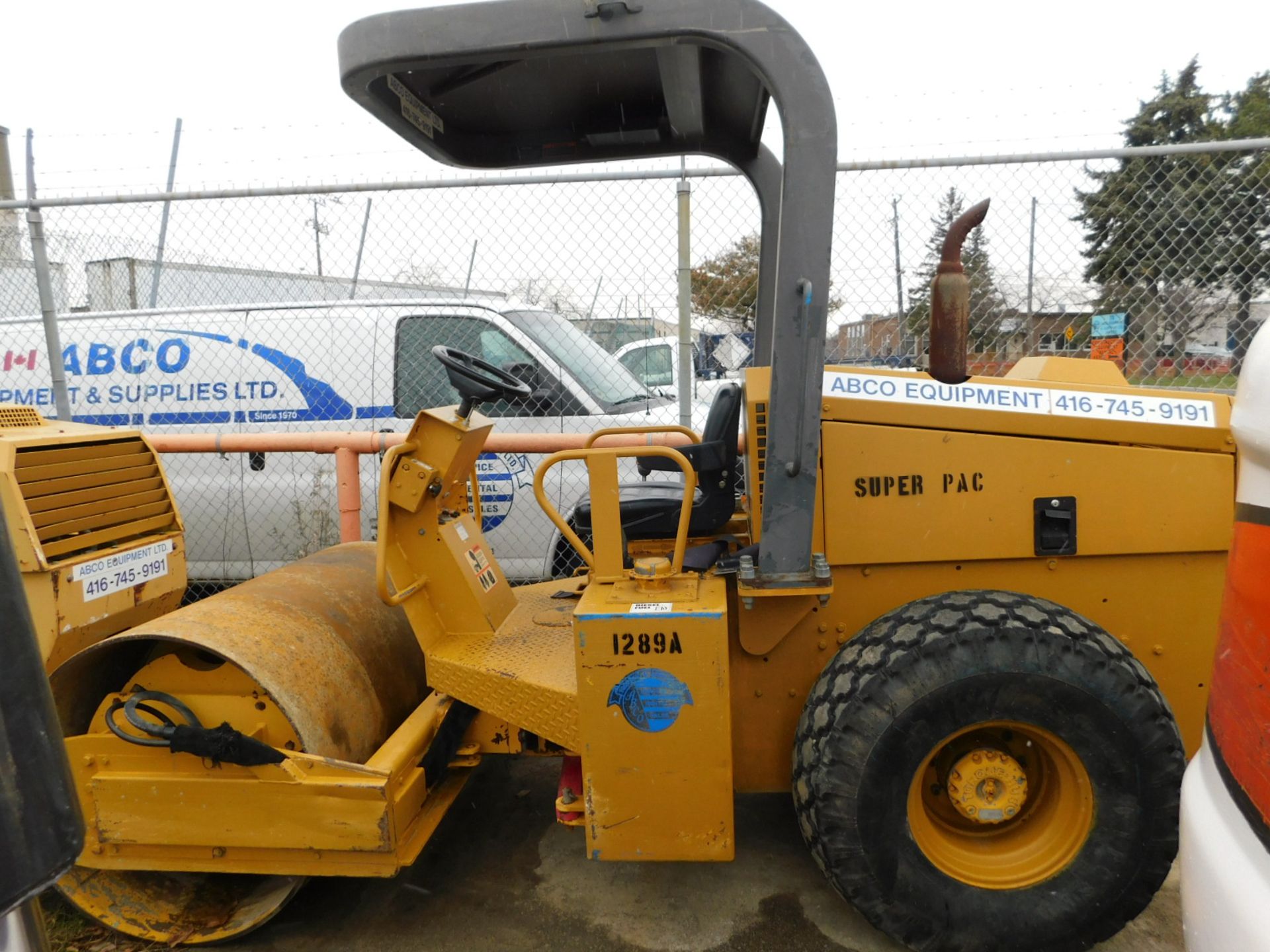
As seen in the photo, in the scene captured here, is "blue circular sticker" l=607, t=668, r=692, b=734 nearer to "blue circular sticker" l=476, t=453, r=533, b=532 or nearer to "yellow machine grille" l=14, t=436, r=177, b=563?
"yellow machine grille" l=14, t=436, r=177, b=563

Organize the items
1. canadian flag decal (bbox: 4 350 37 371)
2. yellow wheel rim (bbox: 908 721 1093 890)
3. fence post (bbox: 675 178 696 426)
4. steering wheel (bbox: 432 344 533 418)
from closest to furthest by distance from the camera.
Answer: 1. yellow wheel rim (bbox: 908 721 1093 890)
2. steering wheel (bbox: 432 344 533 418)
3. fence post (bbox: 675 178 696 426)
4. canadian flag decal (bbox: 4 350 37 371)

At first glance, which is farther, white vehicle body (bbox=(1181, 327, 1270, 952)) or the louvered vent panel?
the louvered vent panel

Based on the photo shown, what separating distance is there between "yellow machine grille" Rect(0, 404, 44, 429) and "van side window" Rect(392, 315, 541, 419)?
1939mm

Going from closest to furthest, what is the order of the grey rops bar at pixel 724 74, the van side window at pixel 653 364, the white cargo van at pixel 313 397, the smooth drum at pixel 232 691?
the grey rops bar at pixel 724 74 < the smooth drum at pixel 232 691 < the white cargo van at pixel 313 397 < the van side window at pixel 653 364

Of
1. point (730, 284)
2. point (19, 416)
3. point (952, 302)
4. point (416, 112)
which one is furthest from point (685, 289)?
point (19, 416)

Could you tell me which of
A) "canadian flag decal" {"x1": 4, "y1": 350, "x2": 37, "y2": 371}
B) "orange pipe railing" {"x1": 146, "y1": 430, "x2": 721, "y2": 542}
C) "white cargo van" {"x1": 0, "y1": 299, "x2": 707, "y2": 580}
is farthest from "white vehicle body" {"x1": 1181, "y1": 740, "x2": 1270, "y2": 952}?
"canadian flag decal" {"x1": 4, "y1": 350, "x2": 37, "y2": 371}

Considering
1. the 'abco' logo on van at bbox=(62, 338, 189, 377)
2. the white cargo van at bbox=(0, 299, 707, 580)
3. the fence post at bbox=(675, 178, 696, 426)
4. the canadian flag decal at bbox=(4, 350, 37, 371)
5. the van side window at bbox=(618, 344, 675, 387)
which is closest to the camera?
the fence post at bbox=(675, 178, 696, 426)

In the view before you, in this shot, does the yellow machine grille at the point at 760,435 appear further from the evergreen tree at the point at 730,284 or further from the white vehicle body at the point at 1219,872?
the evergreen tree at the point at 730,284

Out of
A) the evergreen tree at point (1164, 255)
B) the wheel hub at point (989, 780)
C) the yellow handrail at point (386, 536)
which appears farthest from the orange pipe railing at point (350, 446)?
the evergreen tree at point (1164, 255)

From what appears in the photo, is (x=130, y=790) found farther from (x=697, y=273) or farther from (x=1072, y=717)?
(x=697, y=273)

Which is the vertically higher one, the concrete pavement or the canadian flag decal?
the canadian flag decal

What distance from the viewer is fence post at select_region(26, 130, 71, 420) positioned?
14.1 feet

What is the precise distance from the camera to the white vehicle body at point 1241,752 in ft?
3.48

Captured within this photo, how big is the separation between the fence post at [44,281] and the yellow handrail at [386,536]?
2946mm
